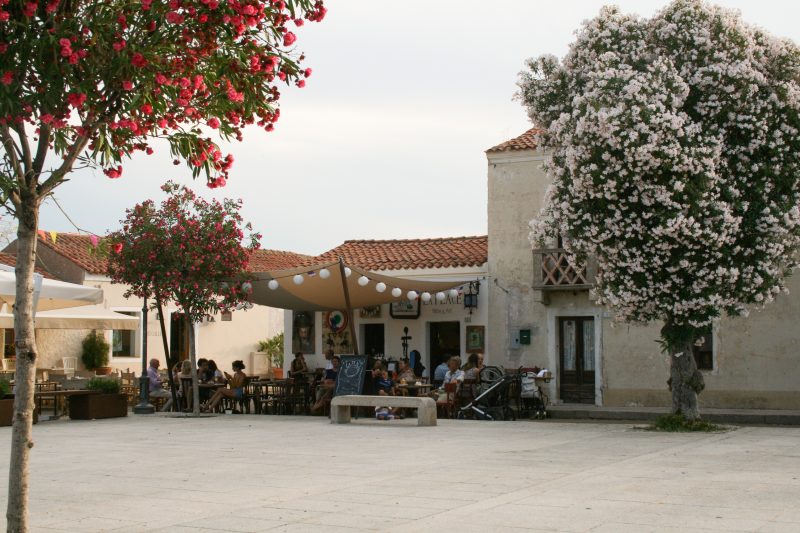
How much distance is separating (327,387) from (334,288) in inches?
81.2

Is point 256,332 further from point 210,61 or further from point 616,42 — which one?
point 210,61

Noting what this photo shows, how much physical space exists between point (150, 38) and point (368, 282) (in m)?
13.6

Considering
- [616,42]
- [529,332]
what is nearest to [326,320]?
[529,332]

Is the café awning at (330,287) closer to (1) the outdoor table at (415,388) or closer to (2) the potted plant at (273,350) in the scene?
(1) the outdoor table at (415,388)

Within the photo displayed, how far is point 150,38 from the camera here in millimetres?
6113

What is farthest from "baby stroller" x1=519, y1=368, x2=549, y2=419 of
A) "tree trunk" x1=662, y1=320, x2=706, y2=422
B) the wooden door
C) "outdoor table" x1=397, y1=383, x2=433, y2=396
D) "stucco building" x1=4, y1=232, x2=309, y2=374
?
"stucco building" x1=4, y1=232, x2=309, y2=374

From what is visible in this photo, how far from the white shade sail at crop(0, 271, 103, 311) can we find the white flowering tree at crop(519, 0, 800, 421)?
7.78 m

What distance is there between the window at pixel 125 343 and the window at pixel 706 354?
684 inches

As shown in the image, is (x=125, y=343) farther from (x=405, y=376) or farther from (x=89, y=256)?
(x=405, y=376)

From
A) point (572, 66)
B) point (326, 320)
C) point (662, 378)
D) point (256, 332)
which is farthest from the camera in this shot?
point (256, 332)

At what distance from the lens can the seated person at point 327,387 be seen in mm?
19188

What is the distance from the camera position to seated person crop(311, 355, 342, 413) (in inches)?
755

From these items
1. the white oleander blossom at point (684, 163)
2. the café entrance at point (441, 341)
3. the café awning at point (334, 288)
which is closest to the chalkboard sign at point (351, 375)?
the café awning at point (334, 288)

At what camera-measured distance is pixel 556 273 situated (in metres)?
22.1
